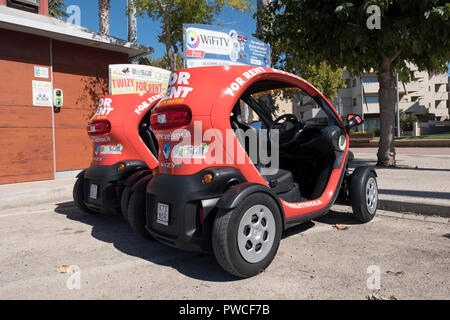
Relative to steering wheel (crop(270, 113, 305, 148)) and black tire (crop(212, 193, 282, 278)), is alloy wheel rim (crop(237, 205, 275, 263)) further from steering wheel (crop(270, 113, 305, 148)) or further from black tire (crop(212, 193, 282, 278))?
steering wheel (crop(270, 113, 305, 148))

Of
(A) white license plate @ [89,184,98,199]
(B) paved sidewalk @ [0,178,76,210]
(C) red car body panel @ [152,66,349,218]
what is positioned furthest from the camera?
(B) paved sidewalk @ [0,178,76,210]

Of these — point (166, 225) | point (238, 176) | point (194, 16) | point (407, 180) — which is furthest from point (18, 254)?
point (194, 16)

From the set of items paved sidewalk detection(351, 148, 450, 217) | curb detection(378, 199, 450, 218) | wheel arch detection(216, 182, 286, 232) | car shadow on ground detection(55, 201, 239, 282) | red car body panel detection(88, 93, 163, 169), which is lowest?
car shadow on ground detection(55, 201, 239, 282)

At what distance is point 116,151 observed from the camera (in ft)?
13.6

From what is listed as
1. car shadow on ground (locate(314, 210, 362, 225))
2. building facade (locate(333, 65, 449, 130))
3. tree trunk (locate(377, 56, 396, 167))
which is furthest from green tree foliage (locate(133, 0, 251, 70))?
building facade (locate(333, 65, 449, 130))

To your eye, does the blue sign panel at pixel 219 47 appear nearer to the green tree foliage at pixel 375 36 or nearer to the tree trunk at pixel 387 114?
the green tree foliage at pixel 375 36

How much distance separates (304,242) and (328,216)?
1.22 m

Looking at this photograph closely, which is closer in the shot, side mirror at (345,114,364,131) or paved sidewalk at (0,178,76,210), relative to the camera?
side mirror at (345,114,364,131)

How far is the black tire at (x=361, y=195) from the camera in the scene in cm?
383

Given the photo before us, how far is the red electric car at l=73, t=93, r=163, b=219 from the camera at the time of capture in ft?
13.1

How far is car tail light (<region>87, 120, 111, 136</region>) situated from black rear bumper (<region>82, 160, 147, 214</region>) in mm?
450

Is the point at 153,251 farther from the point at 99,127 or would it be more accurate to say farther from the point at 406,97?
the point at 406,97

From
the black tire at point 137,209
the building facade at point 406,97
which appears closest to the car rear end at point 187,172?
the black tire at point 137,209

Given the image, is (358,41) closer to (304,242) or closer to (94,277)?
(304,242)
